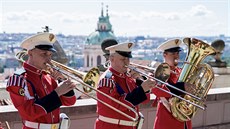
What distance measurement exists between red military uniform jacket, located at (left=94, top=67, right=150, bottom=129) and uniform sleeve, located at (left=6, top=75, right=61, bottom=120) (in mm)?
763

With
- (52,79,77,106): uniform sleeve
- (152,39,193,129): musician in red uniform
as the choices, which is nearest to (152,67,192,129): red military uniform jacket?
(152,39,193,129): musician in red uniform

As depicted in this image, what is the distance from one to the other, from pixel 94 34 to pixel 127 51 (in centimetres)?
7868

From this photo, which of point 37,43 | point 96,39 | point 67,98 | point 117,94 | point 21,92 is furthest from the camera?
point 96,39

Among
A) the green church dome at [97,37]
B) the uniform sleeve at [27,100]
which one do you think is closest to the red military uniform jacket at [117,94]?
the uniform sleeve at [27,100]

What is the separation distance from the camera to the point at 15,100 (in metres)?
3.65

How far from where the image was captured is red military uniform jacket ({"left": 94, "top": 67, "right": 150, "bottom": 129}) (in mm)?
4285

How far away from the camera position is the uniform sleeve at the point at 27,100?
12.0 feet

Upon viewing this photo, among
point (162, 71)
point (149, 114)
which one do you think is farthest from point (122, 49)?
point (149, 114)

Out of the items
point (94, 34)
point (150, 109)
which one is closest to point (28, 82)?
point (150, 109)

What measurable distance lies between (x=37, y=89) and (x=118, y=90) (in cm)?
98

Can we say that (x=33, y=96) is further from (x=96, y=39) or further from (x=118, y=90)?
(x=96, y=39)

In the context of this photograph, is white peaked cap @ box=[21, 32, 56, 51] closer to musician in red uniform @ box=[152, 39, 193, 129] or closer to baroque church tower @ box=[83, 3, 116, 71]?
musician in red uniform @ box=[152, 39, 193, 129]

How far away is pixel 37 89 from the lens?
3.81m

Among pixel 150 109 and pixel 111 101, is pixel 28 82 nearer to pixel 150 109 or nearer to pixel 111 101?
pixel 111 101
